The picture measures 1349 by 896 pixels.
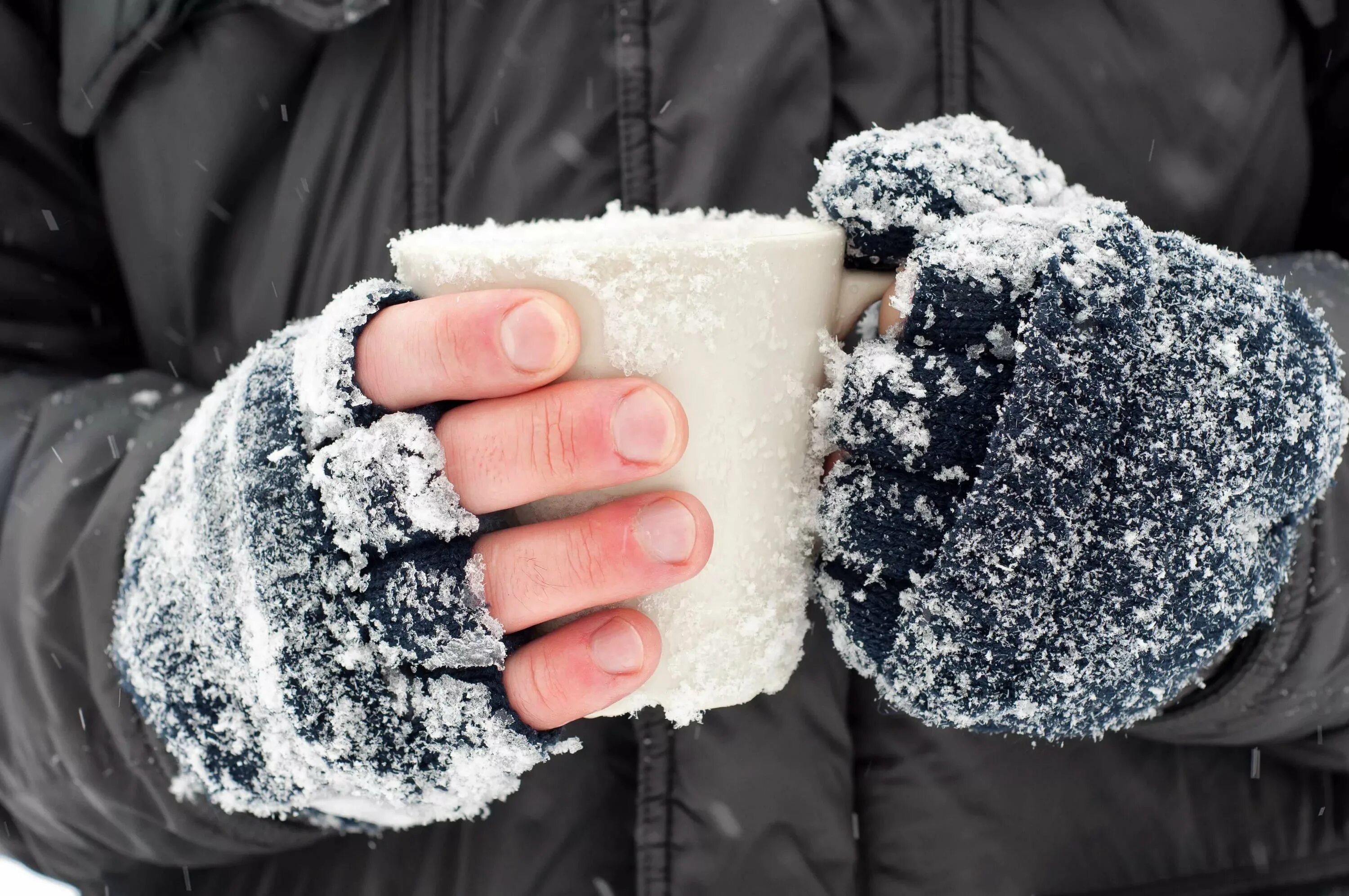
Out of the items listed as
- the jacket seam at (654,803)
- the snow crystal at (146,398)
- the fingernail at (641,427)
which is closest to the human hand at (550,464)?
the fingernail at (641,427)

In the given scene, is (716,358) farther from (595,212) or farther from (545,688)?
(595,212)

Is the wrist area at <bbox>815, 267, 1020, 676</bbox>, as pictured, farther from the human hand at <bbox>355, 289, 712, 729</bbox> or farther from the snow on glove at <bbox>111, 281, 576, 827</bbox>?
the snow on glove at <bbox>111, 281, 576, 827</bbox>

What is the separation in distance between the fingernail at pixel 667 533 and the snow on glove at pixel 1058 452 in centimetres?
13

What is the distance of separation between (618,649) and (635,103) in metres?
0.65

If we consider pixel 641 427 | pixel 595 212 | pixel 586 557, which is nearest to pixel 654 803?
pixel 586 557

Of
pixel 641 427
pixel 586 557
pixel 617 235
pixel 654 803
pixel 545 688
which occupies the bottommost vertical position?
pixel 654 803

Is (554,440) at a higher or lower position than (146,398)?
higher

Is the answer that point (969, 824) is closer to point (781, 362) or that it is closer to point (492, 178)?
point (781, 362)

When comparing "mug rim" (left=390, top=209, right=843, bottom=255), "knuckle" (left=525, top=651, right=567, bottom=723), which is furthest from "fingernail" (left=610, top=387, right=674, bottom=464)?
"knuckle" (left=525, top=651, right=567, bottom=723)

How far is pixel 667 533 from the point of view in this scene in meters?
0.58

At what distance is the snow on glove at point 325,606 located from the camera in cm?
61

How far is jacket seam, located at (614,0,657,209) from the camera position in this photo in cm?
94

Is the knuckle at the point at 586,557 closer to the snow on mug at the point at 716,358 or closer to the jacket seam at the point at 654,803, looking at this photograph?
the snow on mug at the point at 716,358

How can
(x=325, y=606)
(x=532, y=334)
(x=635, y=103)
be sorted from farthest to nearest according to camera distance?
(x=635, y=103)
(x=325, y=606)
(x=532, y=334)
